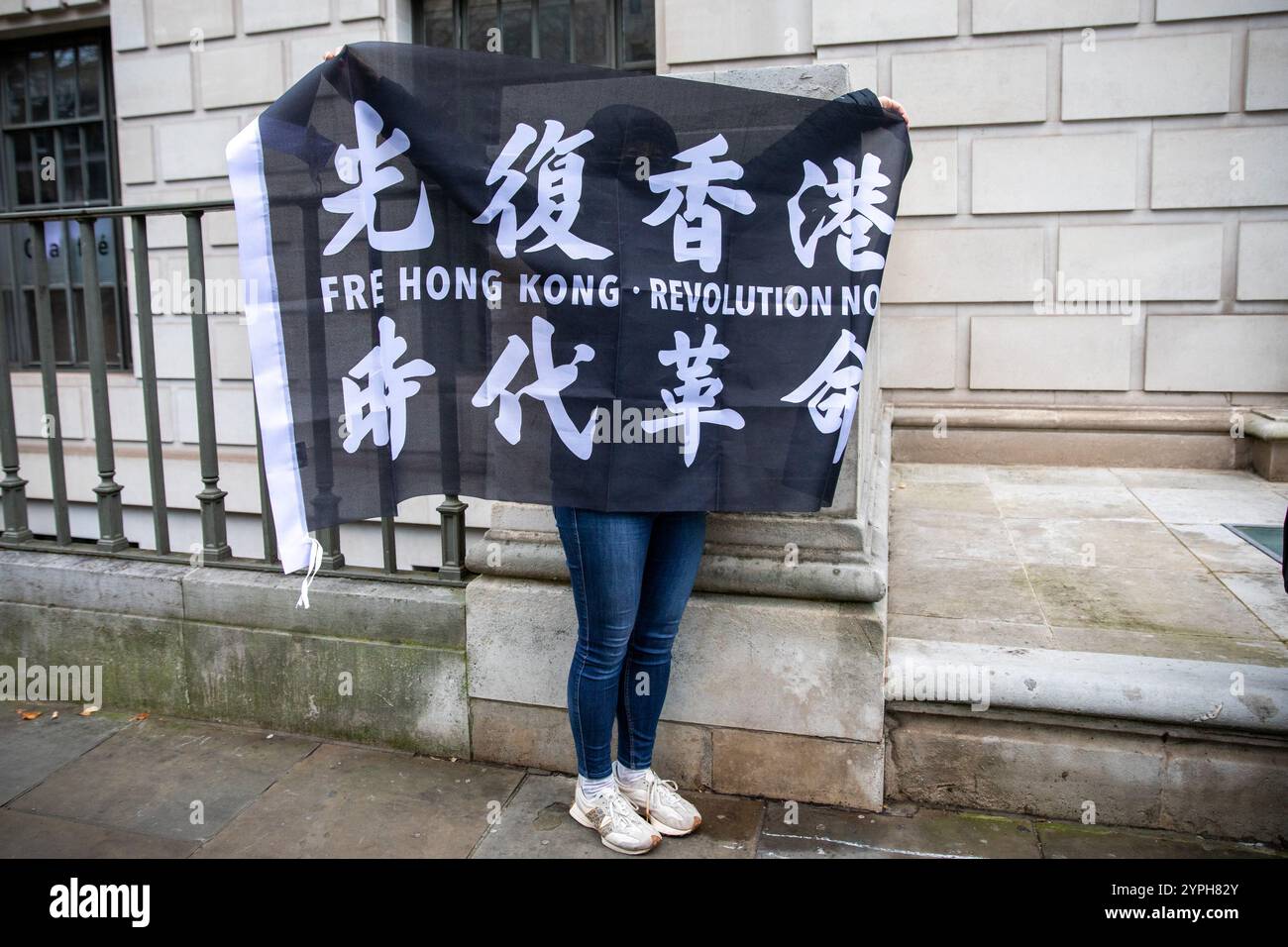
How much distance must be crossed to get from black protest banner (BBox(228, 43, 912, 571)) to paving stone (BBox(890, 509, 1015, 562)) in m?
1.99

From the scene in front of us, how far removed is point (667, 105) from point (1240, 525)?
435 centimetres

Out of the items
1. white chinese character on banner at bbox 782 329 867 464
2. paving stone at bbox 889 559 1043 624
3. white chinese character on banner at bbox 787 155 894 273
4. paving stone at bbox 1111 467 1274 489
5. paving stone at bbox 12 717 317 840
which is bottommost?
paving stone at bbox 12 717 317 840

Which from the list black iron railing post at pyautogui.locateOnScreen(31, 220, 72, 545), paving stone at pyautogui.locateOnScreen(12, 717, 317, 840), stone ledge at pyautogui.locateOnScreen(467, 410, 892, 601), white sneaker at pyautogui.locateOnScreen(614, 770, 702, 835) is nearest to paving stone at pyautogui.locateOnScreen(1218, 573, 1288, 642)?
stone ledge at pyautogui.locateOnScreen(467, 410, 892, 601)

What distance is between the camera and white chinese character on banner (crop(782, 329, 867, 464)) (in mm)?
3000

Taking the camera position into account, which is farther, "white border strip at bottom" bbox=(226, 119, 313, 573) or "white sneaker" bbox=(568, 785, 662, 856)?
"white sneaker" bbox=(568, 785, 662, 856)

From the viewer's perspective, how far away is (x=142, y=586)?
3.99 metres

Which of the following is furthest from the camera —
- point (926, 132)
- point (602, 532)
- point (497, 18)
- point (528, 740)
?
point (497, 18)

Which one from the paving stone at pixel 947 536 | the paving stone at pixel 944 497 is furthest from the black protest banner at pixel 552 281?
the paving stone at pixel 944 497

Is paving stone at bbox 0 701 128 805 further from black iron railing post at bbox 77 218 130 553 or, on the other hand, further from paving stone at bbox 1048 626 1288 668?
paving stone at bbox 1048 626 1288 668

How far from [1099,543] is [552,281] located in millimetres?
3587

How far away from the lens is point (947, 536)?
5.09 m

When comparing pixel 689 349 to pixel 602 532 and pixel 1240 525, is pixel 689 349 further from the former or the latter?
pixel 1240 525

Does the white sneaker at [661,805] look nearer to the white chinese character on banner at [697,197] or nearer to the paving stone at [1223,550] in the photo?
the white chinese character on banner at [697,197]

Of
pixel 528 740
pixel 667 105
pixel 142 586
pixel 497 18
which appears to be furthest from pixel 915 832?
pixel 497 18
